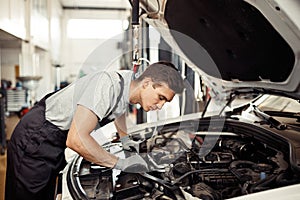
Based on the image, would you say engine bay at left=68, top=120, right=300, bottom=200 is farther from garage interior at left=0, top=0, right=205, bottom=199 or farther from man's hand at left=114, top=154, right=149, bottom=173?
garage interior at left=0, top=0, right=205, bottom=199

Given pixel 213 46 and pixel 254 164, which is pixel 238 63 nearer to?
pixel 213 46

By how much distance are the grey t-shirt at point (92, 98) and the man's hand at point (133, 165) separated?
0.20m

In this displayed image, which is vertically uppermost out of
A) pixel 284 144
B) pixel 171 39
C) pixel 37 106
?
pixel 171 39

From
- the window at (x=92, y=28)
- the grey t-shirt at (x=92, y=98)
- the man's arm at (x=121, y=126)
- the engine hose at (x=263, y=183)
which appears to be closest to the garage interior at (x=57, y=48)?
the window at (x=92, y=28)

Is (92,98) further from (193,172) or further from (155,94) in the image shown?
(193,172)

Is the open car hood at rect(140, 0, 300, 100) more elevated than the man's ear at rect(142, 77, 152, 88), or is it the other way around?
the open car hood at rect(140, 0, 300, 100)

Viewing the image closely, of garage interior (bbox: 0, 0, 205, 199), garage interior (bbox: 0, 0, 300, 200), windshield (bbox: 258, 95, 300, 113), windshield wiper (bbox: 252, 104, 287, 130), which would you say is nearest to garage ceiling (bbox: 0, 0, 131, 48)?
garage interior (bbox: 0, 0, 205, 199)

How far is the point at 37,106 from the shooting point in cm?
157

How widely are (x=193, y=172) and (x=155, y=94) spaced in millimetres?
373

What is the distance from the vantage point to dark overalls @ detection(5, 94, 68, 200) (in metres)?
1.48

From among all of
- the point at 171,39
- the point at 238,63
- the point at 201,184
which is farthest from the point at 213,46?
the point at 201,184

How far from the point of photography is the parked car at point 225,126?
1.06 metres

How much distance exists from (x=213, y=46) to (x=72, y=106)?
2.28 ft

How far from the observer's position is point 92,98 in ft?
4.12
